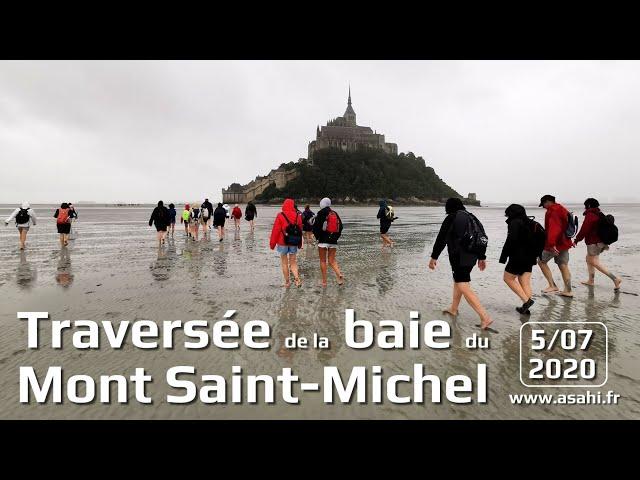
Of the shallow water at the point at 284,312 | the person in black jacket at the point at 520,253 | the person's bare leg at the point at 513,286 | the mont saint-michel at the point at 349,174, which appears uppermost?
the mont saint-michel at the point at 349,174

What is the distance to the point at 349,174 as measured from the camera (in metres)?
142

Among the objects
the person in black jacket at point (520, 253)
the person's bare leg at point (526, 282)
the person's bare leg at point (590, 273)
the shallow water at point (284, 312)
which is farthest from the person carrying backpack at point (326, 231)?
the person's bare leg at point (590, 273)

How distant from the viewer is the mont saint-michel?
142 m

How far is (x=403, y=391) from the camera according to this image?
339cm

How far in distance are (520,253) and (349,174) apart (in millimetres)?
139326

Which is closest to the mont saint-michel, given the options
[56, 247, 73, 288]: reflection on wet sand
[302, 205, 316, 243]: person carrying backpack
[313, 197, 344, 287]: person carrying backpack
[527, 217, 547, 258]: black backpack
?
[302, 205, 316, 243]: person carrying backpack

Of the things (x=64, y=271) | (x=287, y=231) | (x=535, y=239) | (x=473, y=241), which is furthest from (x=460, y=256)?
(x=64, y=271)

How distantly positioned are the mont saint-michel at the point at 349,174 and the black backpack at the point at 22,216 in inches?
4968

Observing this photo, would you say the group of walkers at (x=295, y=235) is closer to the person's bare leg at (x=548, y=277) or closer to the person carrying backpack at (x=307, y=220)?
the person's bare leg at (x=548, y=277)

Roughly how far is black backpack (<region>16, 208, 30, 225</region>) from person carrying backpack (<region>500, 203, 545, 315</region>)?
1652 cm

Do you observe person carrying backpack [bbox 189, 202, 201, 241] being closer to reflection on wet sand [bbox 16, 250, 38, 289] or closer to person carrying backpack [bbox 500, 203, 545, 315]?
reflection on wet sand [bbox 16, 250, 38, 289]

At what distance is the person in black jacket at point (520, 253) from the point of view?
5715 mm
